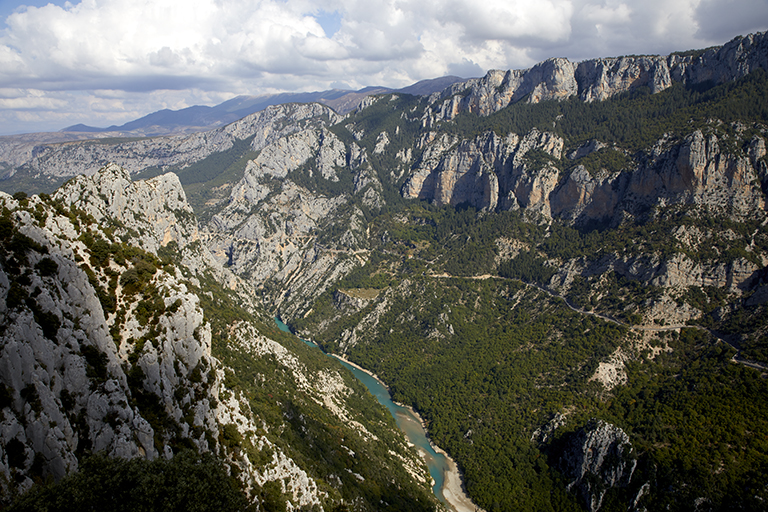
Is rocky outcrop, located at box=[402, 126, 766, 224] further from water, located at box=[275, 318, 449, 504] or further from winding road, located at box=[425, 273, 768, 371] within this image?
water, located at box=[275, 318, 449, 504]

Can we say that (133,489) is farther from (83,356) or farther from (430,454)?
(430,454)

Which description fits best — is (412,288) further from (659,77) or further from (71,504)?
(71,504)

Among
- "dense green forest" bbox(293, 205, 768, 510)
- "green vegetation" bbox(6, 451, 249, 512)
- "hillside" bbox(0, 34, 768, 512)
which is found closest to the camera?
"green vegetation" bbox(6, 451, 249, 512)

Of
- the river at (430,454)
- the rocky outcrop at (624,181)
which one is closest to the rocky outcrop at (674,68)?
the rocky outcrop at (624,181)

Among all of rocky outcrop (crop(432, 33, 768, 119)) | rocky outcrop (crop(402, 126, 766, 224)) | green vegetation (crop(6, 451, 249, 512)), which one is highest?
rocky outcrop (crop(432, 33, 768, 119))

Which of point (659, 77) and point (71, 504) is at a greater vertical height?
point (659, 77)

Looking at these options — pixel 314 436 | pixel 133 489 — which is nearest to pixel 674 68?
pixel 314 436

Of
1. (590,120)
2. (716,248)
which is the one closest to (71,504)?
(716,248)

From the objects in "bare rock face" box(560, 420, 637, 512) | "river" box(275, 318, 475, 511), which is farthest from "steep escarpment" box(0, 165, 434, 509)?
"bare rock face" box(560, 420, 637, 512)
